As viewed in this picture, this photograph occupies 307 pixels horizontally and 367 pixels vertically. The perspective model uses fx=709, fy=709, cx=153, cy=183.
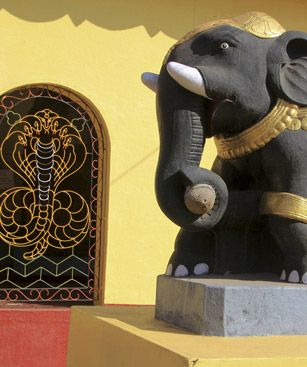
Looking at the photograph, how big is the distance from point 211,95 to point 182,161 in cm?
24

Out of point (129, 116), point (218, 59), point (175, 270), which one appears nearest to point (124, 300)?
point (129, 116)

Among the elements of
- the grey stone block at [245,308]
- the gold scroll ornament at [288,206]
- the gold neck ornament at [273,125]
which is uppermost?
the gold neck ornament at [273,125]

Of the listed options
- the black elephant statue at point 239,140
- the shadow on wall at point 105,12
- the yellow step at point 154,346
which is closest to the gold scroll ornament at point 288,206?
the black elephant statue at point 239,140

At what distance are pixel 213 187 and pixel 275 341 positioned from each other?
0.53 m

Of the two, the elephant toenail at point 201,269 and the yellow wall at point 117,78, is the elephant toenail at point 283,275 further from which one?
the yellow wall at point 117,78

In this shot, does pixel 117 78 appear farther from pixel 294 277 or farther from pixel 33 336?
pixel 294 277

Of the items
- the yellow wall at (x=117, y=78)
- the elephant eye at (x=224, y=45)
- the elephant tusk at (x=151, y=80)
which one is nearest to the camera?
the elephant eye at (x=224, y=45)

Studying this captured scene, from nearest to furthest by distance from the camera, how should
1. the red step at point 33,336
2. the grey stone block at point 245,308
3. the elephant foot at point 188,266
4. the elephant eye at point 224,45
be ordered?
the grey stone block at point 245,308, the elephant eye at point 224,45, the elephant foot at point 188,266, the red step at point 33,336

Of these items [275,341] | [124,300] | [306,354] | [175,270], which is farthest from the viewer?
[124,300]

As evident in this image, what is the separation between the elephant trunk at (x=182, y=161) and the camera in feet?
7.68

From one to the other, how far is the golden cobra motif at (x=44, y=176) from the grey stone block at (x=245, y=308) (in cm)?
305

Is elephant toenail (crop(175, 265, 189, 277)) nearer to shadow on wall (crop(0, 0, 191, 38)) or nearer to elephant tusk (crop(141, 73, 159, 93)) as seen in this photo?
elephant tusk (crop(141, 73, 159, 93))

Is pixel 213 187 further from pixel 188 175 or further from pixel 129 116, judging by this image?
pixel 129 116

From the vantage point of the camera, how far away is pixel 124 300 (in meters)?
5.28
